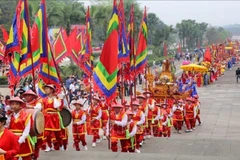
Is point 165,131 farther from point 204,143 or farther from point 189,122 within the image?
point 204,143

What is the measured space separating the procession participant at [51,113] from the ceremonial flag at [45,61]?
1069mm

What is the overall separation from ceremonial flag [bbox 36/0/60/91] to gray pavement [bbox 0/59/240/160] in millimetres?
1887

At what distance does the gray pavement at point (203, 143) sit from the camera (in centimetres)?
1019

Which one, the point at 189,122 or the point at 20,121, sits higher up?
the point at 20,121

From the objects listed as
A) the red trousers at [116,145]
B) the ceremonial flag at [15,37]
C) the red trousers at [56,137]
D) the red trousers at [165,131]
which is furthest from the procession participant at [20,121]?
the red trousers at [165,131]

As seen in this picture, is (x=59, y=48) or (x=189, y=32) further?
(x=189, y=32)

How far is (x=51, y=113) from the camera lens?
1118cm

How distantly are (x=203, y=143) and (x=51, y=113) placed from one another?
182 inches

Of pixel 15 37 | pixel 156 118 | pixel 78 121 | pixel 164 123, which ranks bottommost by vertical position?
pixel 164 123

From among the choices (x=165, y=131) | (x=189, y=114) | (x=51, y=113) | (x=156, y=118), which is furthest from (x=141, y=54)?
(x=51, y=113)

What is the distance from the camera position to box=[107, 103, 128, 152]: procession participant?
36.8 feet

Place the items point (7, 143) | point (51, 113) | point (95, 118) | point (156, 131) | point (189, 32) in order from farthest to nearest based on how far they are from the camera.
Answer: point (189, 32) < point (156, 131) < point (95, 118) < point (51, 113) < point (7, 143)

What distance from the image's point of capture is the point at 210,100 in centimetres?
2645

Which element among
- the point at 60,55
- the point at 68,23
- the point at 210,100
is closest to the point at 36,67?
the point at 60,55
